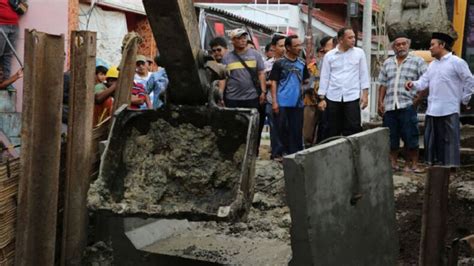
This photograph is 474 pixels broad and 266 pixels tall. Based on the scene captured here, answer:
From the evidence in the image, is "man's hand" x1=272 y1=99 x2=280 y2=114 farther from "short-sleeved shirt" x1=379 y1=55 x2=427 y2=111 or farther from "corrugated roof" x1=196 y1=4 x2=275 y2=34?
"corrugated roof" x1=196 y1=4 x2=275 y2=34

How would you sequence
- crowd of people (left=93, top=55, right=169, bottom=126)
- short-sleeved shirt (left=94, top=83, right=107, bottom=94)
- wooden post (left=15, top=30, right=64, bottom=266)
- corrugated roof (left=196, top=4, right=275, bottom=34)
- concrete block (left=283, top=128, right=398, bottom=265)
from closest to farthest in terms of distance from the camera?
1. concrete block (left=283, top=128, right=398, bottom=265)
2. wooden post (left=15, top=30, right=64, bottom=266)
3. crowd of people (left=93, top=55, right=169, bottom=126)
4. short-sleeved shirt (left=94, top=83, right=107, bottom=94)
5. corrugated roof (left=196, top=4, right=275, bottom=34)

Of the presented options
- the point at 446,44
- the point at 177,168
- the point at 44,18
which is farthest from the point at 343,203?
the point at 44,18

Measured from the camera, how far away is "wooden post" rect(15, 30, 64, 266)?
4.64m

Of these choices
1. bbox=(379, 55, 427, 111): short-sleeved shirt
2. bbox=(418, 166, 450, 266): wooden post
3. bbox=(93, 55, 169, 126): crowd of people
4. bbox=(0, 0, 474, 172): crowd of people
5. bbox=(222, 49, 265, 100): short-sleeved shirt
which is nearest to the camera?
bbox=(418, 166, 450, 266): wooden post

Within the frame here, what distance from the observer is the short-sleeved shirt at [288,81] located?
8594mm

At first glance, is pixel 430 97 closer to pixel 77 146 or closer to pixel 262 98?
pixel 262 98

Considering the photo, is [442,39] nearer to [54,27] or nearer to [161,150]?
[161,150]

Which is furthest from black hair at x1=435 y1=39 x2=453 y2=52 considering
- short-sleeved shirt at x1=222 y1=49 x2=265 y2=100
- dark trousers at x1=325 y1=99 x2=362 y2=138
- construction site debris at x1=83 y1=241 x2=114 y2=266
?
construction site debris at x1=83 y1=241 x2=114 y2=266

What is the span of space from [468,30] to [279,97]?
4.86 meters

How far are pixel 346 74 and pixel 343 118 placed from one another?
569 millimetres

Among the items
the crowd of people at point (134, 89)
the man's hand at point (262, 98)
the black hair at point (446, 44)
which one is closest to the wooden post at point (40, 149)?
the crowd of people at point (134, 89)

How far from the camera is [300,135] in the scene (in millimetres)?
8688

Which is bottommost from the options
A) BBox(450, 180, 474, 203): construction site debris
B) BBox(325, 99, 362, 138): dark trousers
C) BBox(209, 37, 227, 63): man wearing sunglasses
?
BBox(450, 180, 474, 203): construction site debris

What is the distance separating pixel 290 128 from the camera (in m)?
8.67
